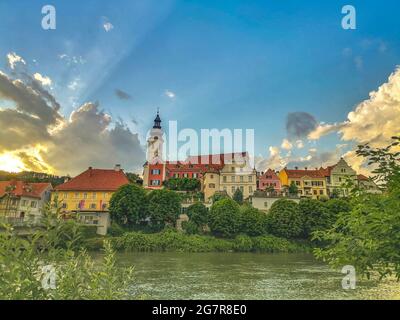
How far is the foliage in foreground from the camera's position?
3.06m

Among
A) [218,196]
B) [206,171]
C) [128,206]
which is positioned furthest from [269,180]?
[128,206]

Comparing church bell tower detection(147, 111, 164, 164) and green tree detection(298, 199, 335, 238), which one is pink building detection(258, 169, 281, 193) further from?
church bell tower detection(147, 111, 164, 164)

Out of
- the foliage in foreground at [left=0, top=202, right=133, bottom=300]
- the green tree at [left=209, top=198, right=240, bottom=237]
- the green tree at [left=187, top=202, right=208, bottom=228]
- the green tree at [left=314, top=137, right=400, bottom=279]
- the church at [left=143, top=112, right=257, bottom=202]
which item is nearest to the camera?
the foliage in foreground at [left=0, top=202, right=133, bottom=300]

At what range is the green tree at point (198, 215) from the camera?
48.2 meters

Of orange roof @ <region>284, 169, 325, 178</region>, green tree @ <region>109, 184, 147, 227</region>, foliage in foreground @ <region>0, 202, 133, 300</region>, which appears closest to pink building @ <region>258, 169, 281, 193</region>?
orange roof @ <region>284, 169, 325, 178</region>

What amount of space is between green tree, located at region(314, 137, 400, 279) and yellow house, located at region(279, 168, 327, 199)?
6258 centimetres

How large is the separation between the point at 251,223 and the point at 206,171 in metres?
18.8

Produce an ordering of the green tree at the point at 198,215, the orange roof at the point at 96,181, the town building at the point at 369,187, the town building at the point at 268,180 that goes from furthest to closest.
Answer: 1. the town building at the point at 268,180
2. the orange roof at the point at 96,181
3. the green tree at the point at 198,215
4. the town building at the point at 369,187

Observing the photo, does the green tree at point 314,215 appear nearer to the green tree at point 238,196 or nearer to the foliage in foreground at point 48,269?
the green tree at point 238,196

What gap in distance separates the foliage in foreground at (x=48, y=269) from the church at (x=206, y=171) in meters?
53.6

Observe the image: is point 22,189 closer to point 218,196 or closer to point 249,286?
point 218,196

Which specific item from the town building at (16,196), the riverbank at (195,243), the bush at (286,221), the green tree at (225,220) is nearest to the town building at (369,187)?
the riverbank at (195,243)

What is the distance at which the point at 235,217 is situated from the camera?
153 feet

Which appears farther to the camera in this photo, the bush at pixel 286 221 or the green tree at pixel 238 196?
the green tree at pixel 238 196
